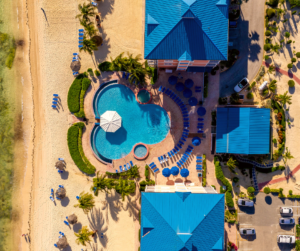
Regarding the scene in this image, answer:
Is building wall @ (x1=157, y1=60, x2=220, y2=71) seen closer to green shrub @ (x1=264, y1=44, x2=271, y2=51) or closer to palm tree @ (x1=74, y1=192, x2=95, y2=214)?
green shrub @ (x1=264, y1=44, x2=271, y2=51)

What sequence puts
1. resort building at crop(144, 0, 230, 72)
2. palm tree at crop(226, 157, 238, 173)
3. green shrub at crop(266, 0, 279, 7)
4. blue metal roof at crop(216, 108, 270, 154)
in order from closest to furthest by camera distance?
resort building at crop(144, 0, 230, 72)
blue metal roof at crop(216, 108, 270, 154)
palm tree at crop(226, 157, 238, 173)
green shrub at crop(266, 0, 279, 7)

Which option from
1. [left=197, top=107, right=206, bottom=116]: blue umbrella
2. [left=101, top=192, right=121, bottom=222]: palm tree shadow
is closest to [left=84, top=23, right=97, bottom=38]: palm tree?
[left=197, top=107, right=206, bottom=116]: blue umbrella

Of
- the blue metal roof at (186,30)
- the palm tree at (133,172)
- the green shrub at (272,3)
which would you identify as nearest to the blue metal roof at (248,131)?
the blue metal roof at (186,30)

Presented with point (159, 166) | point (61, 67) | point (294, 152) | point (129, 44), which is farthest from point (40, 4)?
point (294, 152)

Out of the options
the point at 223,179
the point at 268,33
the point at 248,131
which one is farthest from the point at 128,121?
the point at 268,33

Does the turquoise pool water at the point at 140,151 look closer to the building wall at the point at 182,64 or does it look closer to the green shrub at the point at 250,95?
the building wall at the point at 182,64

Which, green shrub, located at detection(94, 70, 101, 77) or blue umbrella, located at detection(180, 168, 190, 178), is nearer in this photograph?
blue umbrella, located at detection(180, 168, 190, 178)

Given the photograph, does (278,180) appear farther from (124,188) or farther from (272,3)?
(272,3)
